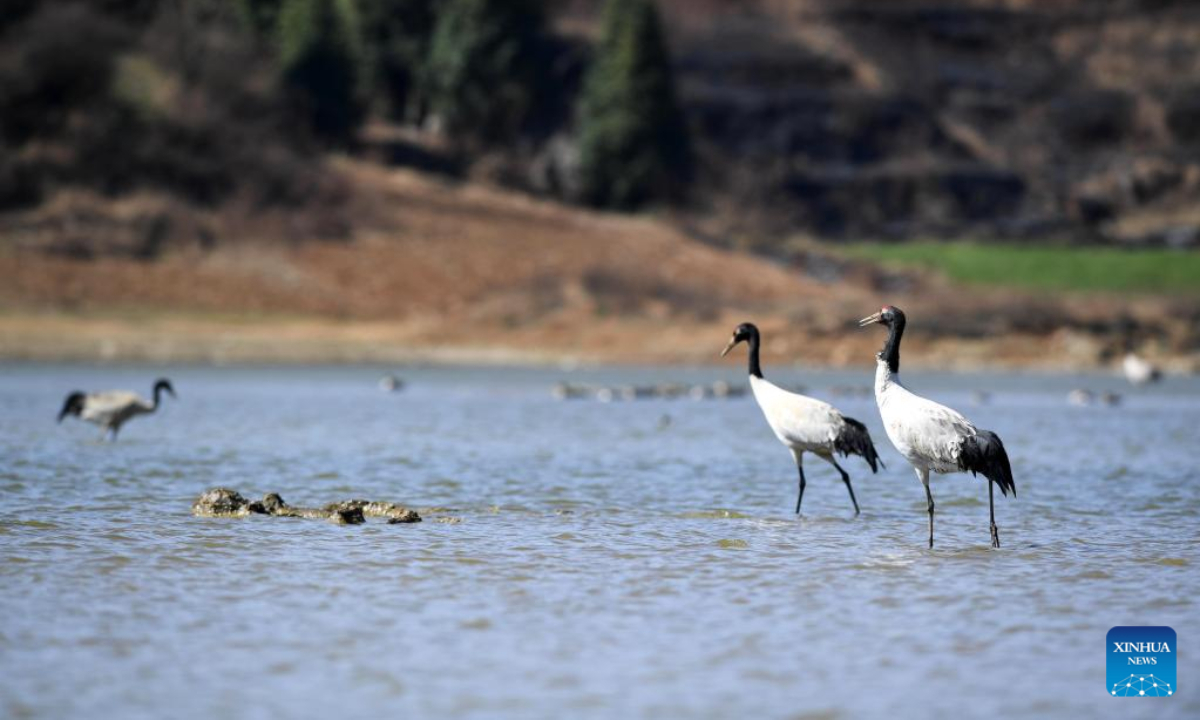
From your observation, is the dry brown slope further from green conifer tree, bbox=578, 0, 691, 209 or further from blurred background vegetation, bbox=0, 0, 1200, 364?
green conifer tree, bbox=578, 0, 691, 209

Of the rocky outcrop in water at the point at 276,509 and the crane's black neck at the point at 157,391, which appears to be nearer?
the rocky outcrop in water at the point at 276,509

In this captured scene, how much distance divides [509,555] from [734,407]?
20794 millimetres

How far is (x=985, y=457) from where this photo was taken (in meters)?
13.2

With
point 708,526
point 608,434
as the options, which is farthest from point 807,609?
point 608,434

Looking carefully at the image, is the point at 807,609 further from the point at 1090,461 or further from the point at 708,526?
the point at 1090,461

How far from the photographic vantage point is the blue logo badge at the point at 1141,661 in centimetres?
853

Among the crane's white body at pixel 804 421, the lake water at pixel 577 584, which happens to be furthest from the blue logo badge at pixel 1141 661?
the crane's white body at pixel 804 421

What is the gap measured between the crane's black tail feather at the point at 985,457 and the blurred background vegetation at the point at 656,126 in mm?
40729

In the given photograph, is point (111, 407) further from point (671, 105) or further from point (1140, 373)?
point (671, 105)

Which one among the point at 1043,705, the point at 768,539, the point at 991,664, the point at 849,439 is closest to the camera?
the point at 1043,705

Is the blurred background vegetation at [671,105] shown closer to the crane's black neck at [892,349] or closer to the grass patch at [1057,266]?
the grass patch at [1057,266]

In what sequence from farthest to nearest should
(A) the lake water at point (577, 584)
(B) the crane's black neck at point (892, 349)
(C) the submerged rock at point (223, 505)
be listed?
1. (C) the submerged rock at point (223, 505)
2. (B) the crane's black neck at point (892, 349)
3. (A) the lake water at point (577, 584)

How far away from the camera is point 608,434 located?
84.4ft

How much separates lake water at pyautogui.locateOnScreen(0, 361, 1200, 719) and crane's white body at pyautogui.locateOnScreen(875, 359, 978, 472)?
2.39 feet
